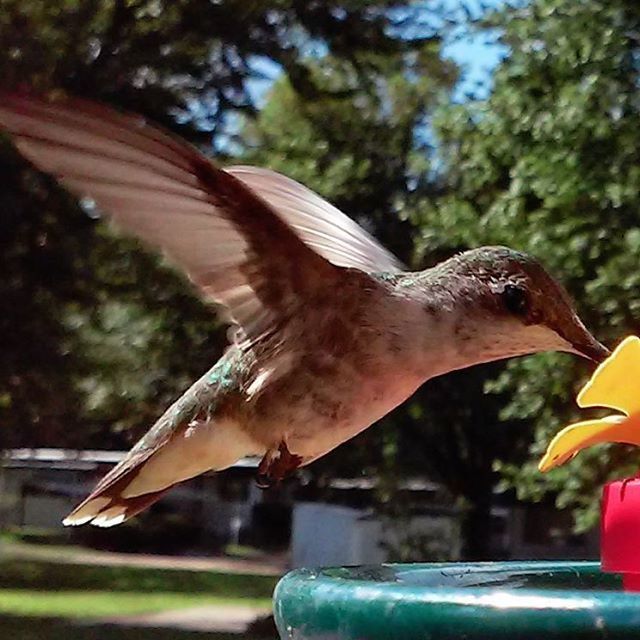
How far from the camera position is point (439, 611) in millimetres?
674

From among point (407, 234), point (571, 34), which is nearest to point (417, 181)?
point (407, 234)

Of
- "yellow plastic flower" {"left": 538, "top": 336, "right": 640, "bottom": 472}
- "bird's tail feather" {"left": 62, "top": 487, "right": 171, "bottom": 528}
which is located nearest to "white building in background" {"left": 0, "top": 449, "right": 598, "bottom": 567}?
"bird's tail feather" {"left": 62, "top": 487, "right": 171, "bottom": 528}

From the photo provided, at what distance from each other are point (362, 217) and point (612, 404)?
Answer: 24.2 feet

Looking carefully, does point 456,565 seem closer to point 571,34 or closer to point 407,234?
point 571,34

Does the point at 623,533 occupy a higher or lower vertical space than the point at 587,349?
lower

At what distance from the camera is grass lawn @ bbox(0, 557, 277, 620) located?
970 cm

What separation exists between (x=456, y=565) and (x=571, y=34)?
3.33 metres

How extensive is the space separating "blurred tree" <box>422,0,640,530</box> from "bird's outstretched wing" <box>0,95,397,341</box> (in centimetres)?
262

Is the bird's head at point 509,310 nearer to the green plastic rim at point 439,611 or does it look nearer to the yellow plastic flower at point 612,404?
the yellow plastic flower at point 612,404

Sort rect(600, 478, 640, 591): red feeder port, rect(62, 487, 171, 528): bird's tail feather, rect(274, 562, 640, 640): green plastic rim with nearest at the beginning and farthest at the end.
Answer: rect(274, 562, 640, 640): green plastic rim → rect(600, 478, 640, 591): red feeder port → rect(62, 487, 171, 528): bird's tail feather

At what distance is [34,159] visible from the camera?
969 millimetres

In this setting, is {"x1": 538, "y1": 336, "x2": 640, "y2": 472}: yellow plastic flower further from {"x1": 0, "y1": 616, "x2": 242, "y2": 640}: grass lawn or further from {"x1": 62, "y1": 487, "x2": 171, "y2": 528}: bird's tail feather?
{"x1": 0, "y1": 616, "x2": 242, "y2": 640}: grass lawn

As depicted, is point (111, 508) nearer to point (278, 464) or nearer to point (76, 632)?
point (278, 464)

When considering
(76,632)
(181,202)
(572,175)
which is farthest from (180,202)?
(76,632)
